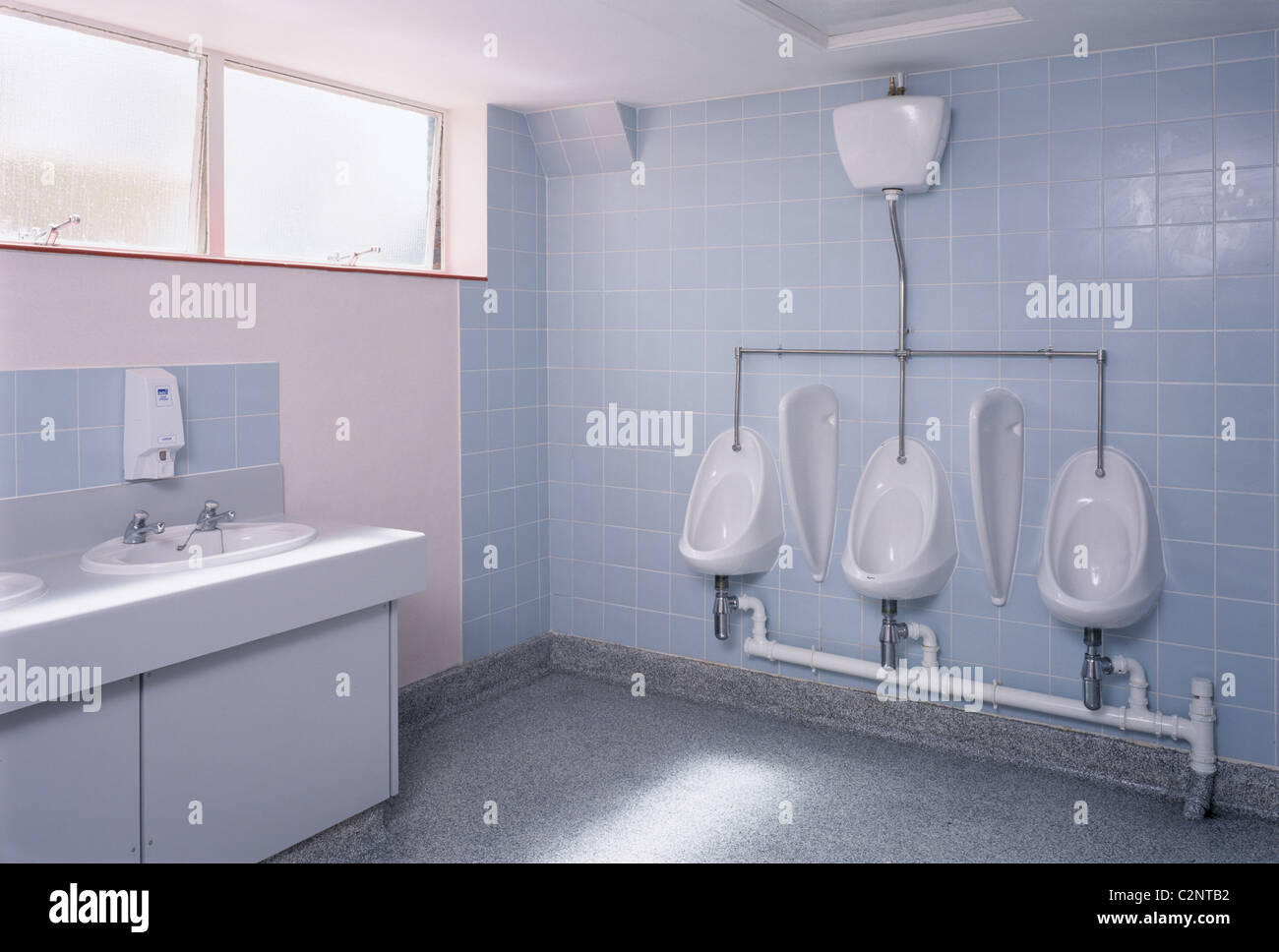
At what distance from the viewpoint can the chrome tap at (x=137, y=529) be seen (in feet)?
8.14

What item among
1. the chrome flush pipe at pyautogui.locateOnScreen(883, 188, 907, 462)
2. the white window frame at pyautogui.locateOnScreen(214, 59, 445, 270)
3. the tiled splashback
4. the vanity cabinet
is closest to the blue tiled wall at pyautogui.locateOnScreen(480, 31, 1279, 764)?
the chrome flush pipe at pyautogui.locateOnScreen(883, 188, 907, 462)

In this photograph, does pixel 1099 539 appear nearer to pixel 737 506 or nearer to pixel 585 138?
pixel 737 506

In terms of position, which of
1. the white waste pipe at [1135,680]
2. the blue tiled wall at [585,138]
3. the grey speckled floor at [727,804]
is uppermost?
the blue tiled wall at [585,138]

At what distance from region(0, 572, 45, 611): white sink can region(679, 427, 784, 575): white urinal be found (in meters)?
1.83

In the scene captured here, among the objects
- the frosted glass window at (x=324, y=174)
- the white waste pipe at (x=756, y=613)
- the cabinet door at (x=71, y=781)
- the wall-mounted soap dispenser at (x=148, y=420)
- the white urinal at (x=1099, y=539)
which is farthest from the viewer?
the white waste pipe at (x=756, y=613)

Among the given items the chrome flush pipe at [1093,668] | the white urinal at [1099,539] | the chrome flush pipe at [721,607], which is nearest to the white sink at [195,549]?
the chrome flush pipe at [721,607]

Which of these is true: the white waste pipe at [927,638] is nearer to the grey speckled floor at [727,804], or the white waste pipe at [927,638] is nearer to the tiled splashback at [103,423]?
the grey speckled floor at [727,804]

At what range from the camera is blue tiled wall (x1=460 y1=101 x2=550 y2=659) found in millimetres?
3670

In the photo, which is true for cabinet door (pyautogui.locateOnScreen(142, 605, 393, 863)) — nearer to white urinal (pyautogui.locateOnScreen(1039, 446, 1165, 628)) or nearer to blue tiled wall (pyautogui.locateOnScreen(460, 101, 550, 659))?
blue tiled wall (pyautogui.locateOnScreen(460, 101, 550, 659))

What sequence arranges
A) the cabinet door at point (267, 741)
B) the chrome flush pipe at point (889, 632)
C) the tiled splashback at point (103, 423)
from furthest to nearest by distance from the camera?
the chrome flush pipe at point (889, 632) → the tiled splashback at point (103, 423) → the cabinet door at point (267, 741)

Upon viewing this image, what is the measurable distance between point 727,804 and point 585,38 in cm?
205

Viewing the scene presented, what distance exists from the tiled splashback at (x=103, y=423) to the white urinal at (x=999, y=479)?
1.96 meters

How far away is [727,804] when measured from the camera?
2896 mm
